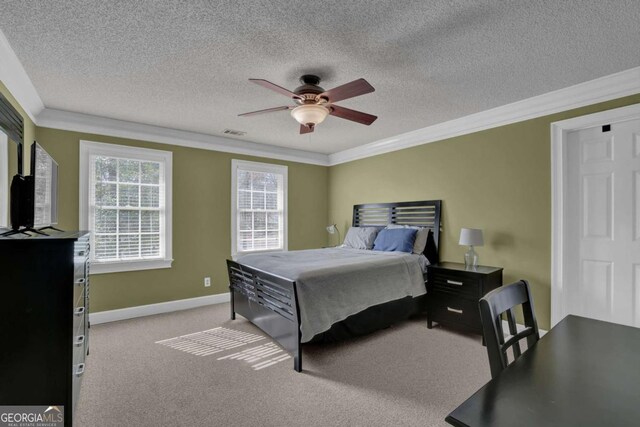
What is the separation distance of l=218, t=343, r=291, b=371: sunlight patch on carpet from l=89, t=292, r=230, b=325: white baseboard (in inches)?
70.3

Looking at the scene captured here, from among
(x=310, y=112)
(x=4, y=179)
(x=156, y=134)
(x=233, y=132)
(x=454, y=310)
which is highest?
(x=233, y=132)

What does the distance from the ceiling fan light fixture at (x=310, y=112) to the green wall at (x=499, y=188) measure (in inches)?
86.1

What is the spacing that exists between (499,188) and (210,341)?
3547 mm

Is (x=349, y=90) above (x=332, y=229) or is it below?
above

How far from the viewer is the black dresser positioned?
1.58 m

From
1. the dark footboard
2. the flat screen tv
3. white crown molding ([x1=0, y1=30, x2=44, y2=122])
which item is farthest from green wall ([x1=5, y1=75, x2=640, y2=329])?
the dark footboard

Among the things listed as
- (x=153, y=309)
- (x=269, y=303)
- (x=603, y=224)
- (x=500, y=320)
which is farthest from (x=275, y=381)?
(x=603, y=224)

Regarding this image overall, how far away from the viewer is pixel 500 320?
1.19 m

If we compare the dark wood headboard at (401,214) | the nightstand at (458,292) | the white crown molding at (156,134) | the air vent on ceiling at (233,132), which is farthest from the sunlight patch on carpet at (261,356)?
the white crown molding at (156,134)

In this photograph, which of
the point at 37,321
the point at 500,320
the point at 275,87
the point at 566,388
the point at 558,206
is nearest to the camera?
the point at 566,388

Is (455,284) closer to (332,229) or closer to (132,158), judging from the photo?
(332,229)

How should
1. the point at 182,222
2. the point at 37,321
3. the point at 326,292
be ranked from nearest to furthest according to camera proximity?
the point at 37,321
the point at 326,292
the point at 182,222

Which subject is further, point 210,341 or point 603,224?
point 210,341

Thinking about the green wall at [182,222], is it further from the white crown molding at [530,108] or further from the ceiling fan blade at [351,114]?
the ceiling fan blade at [351,114]
